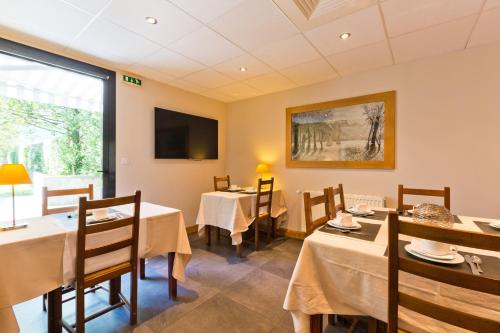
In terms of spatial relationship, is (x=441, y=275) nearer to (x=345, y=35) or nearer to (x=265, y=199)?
(x=345, y=35)

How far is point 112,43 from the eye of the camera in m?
2.43

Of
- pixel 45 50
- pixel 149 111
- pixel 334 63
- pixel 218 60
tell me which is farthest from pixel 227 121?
pixel 45 50

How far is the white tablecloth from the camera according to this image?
2996 millimetres

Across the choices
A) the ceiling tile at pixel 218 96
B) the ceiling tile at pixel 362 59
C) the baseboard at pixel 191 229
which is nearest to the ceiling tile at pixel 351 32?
the ceiling tile at pixel 362 59

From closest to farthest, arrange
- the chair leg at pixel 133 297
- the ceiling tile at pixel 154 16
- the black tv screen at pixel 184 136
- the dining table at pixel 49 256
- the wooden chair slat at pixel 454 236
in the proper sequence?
the wooden chair slat at pixel 454 236 < the dining table at pixel 49 256 < the chair leg at pixel 133 297 < the ceiling tile at pixel 154 16 < the black tv screen at pixel 184 136

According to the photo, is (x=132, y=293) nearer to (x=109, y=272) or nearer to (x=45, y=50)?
(x=109, y=272)

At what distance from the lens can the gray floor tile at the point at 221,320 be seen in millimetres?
1725

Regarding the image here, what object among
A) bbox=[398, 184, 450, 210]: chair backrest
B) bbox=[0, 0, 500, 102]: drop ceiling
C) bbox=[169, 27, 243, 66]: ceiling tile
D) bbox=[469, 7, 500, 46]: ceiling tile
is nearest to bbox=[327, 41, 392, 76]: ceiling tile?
bbox=[0, 0, 500, 102]: drop ceiling

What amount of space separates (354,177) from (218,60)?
2442 millimetres

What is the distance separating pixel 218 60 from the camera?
9.23ft

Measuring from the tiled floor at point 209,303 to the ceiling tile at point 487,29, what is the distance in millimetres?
2802

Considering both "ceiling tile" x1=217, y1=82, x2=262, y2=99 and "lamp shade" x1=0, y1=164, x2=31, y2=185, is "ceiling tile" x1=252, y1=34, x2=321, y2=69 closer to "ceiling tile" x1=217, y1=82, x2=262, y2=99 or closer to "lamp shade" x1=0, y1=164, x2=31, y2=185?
"ceiling tile" x1=217, y1=82, x2=262, y2=99

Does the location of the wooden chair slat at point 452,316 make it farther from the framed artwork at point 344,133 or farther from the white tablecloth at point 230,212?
the framed artwork at point 344,133

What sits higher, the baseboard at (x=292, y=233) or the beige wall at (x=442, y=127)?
the beige wall at (x=442, y=127)
